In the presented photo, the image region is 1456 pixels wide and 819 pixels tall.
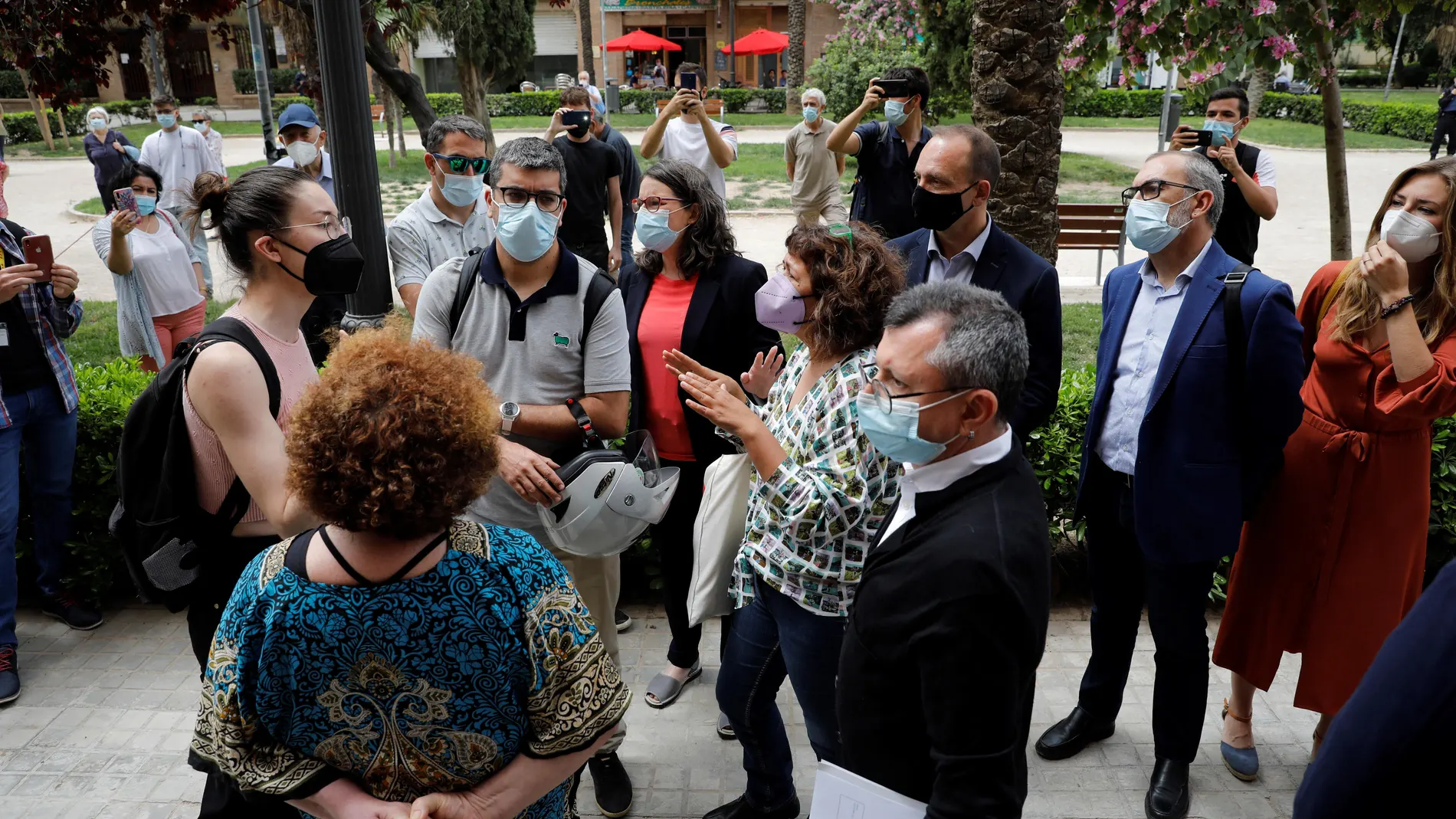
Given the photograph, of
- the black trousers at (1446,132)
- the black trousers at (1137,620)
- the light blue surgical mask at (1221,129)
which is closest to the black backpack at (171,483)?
the black trousers at (1137,620)

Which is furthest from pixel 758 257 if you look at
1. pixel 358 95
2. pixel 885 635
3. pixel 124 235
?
pixel 885 635

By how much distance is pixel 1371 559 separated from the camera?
128 inches

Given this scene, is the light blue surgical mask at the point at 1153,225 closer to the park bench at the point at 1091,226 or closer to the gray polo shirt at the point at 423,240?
the gray polo shirt at the point at 423,240

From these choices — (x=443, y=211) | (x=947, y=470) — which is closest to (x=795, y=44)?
(x=443, y=211)

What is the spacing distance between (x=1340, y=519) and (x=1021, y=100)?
133 inches

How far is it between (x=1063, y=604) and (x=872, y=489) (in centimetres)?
268

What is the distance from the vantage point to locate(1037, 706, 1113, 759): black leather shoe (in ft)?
12.1

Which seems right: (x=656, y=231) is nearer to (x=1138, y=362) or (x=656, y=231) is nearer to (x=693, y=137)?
(x=1138, y=362)

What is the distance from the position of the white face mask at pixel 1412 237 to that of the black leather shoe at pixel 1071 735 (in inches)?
75.8

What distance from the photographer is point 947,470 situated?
2051 mm

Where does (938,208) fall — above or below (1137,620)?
above

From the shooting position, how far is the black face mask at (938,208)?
3621 millimetres

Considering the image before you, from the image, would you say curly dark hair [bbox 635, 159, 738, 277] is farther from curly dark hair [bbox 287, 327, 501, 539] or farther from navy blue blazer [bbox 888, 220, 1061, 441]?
curly dark hair [bbox 287, 327, 501, 539]

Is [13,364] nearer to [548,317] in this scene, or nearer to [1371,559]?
[548,317]
